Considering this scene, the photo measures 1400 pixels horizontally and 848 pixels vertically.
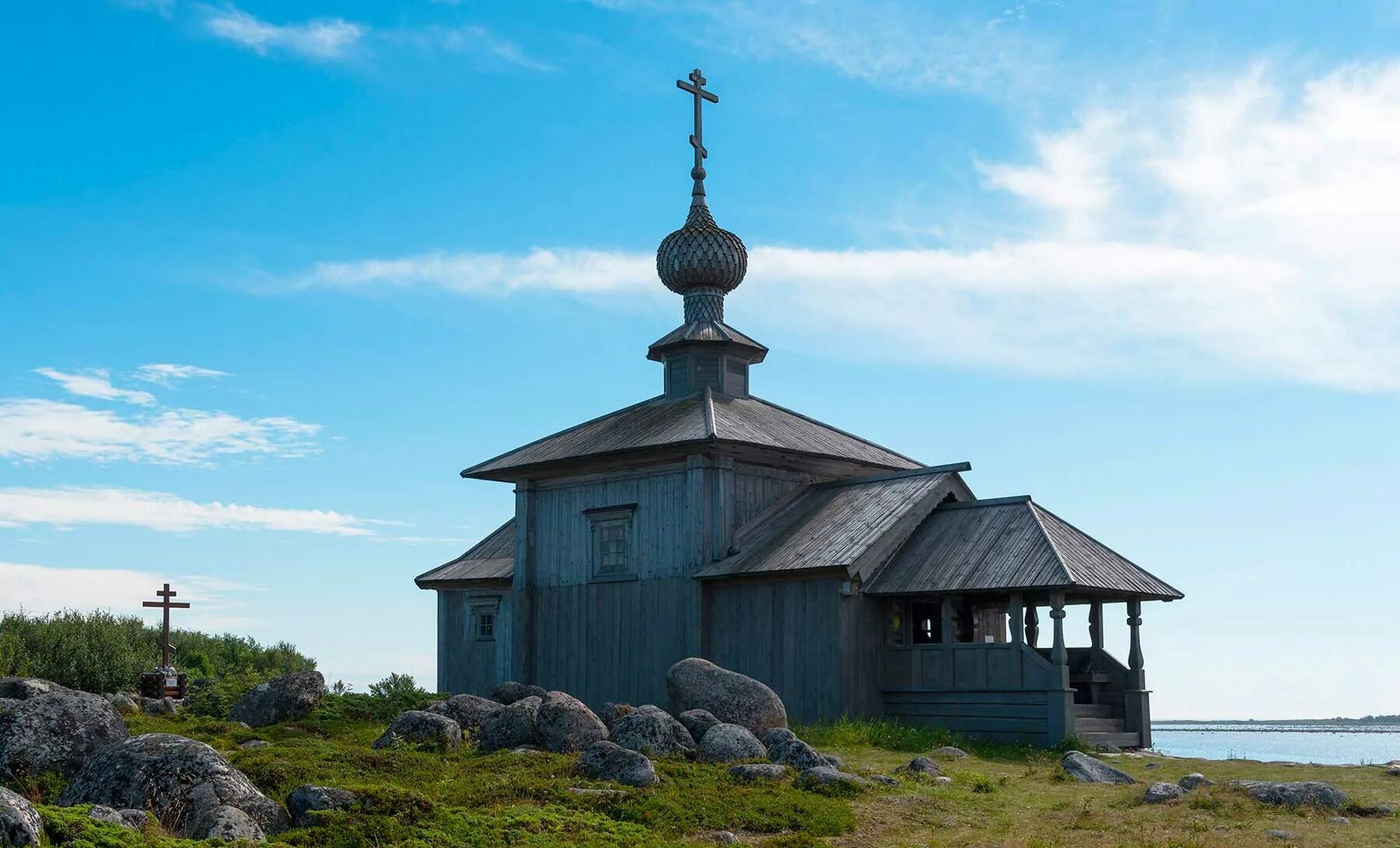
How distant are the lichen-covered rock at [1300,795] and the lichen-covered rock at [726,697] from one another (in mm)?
6073

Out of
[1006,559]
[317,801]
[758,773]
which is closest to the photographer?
[317,801]

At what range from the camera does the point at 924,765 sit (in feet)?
55.6

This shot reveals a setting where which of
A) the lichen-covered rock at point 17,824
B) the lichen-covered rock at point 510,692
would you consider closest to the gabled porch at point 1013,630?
the lichen-covered rock at point 510,692

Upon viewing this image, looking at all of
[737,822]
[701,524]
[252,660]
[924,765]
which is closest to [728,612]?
[701,524]

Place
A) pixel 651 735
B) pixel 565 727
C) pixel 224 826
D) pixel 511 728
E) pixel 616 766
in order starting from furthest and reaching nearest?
1. pixel 511 728
2. pixel 565 727
3. pixel 651 735
4. pixel 616 766
5. pixel 224 826

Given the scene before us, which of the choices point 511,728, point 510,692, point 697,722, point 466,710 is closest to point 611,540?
point 510,692

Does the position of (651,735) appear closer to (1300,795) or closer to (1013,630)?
(1300,795)

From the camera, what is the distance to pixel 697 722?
17266 millimetres

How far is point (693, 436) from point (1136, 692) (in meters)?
8.57

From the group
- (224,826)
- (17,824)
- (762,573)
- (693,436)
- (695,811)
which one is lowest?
(695,811)

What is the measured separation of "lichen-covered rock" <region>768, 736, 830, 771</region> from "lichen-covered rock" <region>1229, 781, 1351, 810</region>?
462cm

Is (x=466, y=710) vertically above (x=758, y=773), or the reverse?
(x=466, y=710)

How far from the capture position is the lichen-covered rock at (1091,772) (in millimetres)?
17422

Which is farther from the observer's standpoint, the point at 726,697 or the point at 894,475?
the point at 894,475
